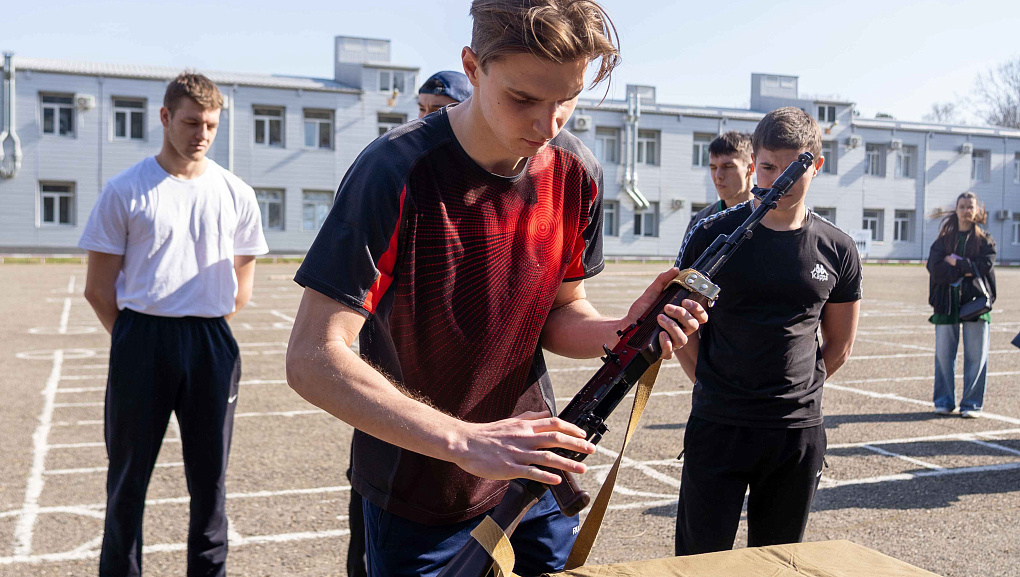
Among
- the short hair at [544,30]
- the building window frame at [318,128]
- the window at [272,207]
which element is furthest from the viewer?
the building window frame at [318,128]

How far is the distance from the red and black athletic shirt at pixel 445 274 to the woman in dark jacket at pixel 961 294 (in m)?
7.88

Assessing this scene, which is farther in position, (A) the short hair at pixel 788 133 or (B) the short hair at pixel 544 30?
(A) the short hair at pixel 788 133

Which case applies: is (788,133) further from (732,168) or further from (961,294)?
(961,294)

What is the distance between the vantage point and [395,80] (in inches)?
1757

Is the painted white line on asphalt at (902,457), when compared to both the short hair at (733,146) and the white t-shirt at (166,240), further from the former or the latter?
the white t-shirt at (166,240)

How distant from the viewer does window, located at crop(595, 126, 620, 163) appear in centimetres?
4816

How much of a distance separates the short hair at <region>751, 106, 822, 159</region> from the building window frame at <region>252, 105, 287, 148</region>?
1601 inches

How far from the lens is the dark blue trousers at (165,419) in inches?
162

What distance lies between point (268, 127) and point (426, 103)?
40157 millimetres

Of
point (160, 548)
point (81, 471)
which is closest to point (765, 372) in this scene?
point (160, 548)

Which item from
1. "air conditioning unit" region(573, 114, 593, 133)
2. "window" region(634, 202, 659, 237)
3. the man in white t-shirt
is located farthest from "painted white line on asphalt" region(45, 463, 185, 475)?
"window" region(634, 202, 659, 237)

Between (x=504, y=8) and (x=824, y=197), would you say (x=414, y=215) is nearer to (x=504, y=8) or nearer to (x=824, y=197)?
(x=504, y=8)

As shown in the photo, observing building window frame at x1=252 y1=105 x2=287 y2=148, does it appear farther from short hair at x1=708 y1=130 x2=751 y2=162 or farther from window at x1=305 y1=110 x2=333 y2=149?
short hair at x1=708 y1=130 x2=751 y2=162

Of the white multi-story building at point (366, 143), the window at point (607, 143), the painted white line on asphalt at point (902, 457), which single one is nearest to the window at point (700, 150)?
the white multi-story building at point (366, 143)
